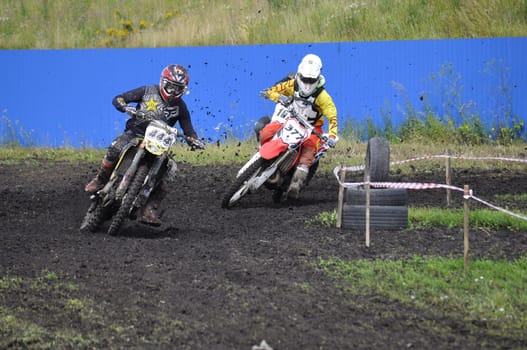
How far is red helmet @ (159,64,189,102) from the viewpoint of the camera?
42.1 feet

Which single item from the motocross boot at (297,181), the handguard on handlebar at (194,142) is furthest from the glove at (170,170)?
the motocross boot at (297,181)

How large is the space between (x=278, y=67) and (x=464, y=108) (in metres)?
4.08

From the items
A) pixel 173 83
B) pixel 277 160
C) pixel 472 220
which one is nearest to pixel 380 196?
pixel 472 220

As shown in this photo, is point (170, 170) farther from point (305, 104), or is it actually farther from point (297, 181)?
point (305, 104)

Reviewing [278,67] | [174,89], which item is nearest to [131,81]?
[278,67]

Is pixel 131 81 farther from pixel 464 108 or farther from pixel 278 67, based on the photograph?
pixel 464 108

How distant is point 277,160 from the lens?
1459 cm

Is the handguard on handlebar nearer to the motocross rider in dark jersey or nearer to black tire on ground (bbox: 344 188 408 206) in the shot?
the motocross rider in dark jersey

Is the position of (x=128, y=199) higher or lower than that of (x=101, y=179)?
lower

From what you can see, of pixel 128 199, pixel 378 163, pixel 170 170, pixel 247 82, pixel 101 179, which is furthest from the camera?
pixel 247 82

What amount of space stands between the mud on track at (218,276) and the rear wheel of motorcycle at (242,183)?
0.24 meters

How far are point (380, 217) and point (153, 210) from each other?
282cm

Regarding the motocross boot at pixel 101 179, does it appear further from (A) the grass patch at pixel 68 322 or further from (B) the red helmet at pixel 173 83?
(A) the grass patch at pixel 68 322

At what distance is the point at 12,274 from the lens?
10.1 m
